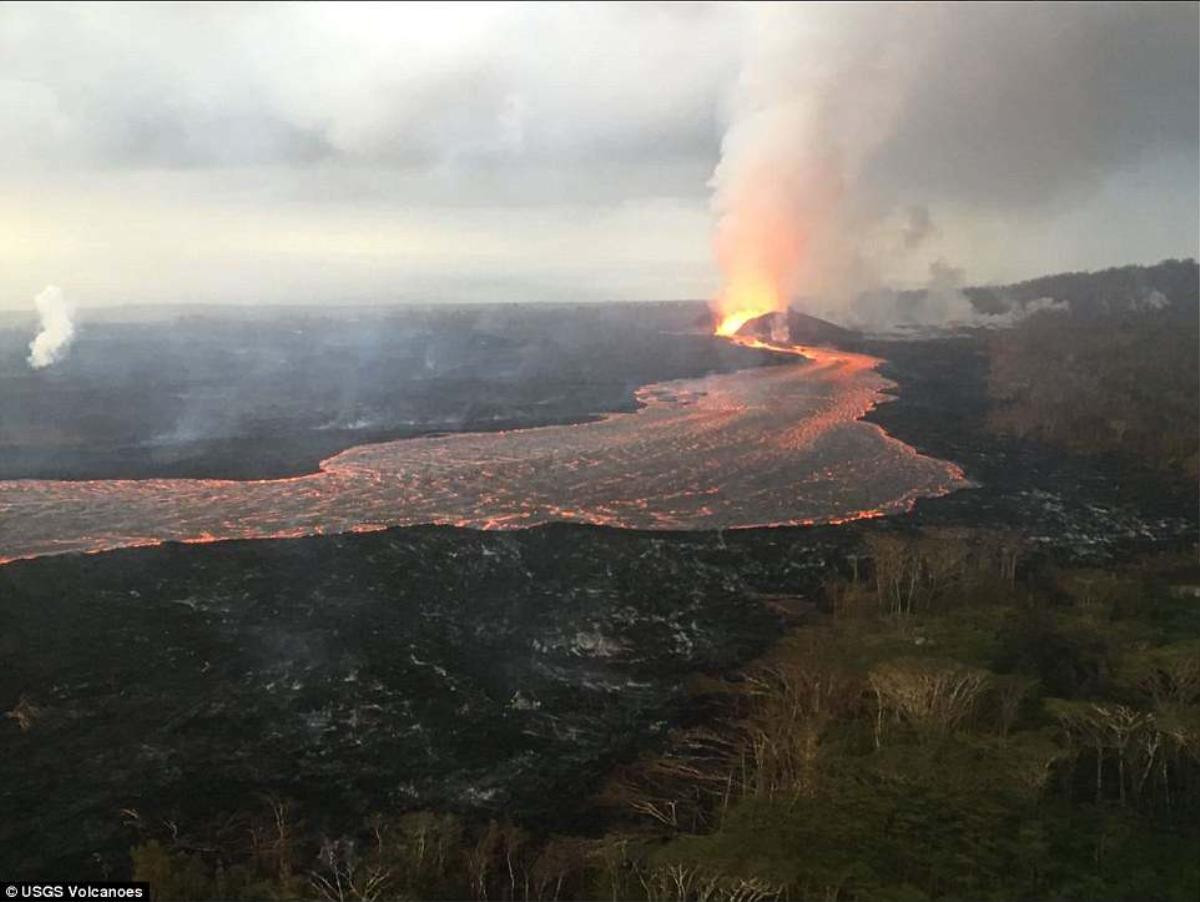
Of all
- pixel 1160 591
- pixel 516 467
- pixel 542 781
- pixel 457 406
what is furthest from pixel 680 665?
pixel 457 406

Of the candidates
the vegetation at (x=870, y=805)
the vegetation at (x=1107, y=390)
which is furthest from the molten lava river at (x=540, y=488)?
the vegetation at (x=870, y=805)

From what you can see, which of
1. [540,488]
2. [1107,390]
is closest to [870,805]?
[540,488]

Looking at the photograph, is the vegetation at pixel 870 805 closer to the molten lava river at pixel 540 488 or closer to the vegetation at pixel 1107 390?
the molten lava river at pixel 540 488

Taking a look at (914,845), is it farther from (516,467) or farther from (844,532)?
(516,467)

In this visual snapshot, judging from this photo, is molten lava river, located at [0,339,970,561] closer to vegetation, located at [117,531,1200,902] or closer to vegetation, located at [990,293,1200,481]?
vegetation, located at [990,293,1200,481]

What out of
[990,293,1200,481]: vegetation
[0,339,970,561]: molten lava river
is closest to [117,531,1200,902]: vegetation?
[0,339,970,561]: molten lava river
